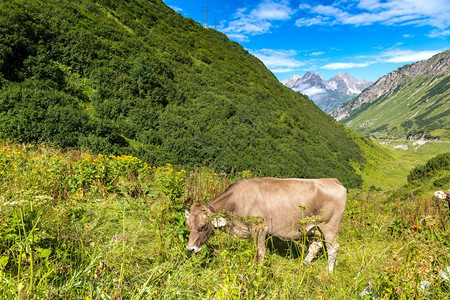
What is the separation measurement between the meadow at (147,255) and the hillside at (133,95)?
742 centimetres

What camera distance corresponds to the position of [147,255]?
374cm

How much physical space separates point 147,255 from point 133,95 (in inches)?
727

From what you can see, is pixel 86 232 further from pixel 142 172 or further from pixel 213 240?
pixel 142 172

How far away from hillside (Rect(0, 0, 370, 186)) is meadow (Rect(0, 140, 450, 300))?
292 inches

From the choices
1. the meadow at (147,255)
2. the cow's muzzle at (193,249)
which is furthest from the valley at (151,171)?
the cow's muzzle at (193,249)

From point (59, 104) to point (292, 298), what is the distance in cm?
1603

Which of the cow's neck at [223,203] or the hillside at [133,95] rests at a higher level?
the hillside at [133,95]

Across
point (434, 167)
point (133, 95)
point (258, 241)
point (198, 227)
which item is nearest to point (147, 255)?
point (198, 227)

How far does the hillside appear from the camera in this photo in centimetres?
Answer: 1335

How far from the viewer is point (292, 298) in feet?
9.19

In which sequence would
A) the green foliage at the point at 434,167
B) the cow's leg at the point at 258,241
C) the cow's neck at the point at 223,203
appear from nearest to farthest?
1. the cow's leg at the point at 258,241
2. the cow's neck at the point at 223,203
3. the green foliage at the point at 434,167

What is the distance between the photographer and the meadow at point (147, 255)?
2434 mm

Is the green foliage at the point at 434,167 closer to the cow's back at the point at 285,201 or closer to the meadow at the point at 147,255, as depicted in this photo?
the meadow at the point at 147,255

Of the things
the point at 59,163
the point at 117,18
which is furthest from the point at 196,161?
the point at 117,18
